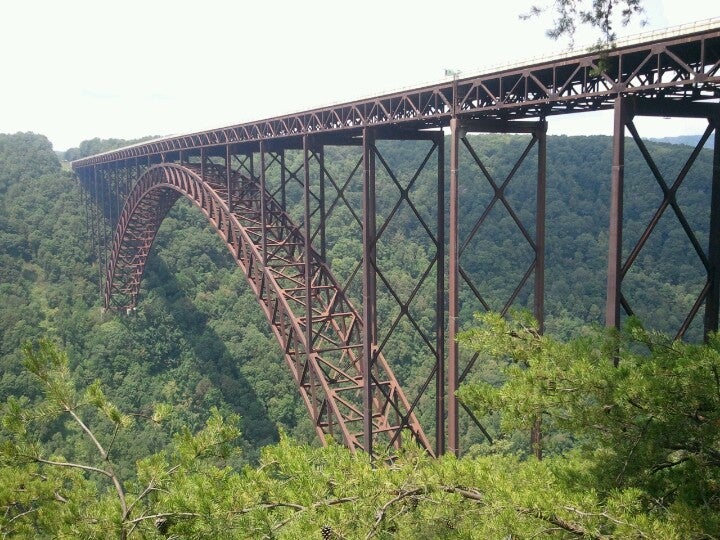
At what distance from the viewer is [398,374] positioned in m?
39.7

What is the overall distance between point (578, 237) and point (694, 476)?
4791cm

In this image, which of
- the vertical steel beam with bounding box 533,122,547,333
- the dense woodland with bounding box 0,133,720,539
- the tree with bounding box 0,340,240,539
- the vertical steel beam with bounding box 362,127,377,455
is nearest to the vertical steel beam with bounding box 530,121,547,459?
the vertical steel beam with bounding box 533,122,547,333

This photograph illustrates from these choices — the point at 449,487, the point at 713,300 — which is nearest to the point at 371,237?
the point at 713,300

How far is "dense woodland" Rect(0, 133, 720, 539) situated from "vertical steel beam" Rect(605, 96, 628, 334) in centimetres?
96

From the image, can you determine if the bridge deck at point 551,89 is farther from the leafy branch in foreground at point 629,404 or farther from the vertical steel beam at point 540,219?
the leafy branch in foreground at point 629,404

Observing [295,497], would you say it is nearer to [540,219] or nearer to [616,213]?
[616,213]

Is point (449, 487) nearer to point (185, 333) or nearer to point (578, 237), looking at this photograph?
point (185, 333)

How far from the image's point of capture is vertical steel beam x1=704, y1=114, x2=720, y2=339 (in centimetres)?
765

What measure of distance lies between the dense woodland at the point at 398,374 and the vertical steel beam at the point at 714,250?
2.21 m

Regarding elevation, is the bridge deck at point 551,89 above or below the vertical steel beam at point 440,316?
above

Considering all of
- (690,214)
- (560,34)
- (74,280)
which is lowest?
(74,280)

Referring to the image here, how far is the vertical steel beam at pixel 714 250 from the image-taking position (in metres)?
7.65

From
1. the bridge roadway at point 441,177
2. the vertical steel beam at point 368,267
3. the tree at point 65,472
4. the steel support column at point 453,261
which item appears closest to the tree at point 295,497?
the tree at point 65,472

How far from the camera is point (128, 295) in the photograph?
4344 centimetres
